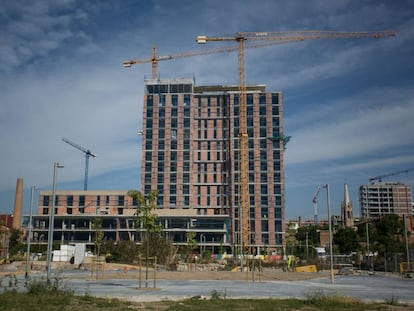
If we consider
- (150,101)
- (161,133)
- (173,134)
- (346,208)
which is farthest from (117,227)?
(346,208)

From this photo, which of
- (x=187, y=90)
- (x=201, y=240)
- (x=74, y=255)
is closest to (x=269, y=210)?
(x=201, y=240)

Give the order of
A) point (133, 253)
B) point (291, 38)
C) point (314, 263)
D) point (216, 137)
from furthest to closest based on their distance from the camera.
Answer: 1. point (216, 137)
2. point (291, 38)
3. point (133, 253)
4. point (314, 263)

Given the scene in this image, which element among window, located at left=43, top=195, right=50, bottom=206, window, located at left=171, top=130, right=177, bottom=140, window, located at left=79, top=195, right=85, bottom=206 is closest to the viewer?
window, located at left=43, top=195, right=50, bottom=206

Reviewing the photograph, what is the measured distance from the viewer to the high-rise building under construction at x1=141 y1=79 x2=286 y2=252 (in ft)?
453

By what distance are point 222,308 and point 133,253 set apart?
2104 inches

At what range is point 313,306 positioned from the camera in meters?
15.8

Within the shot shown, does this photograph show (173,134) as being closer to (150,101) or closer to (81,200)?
(150,101)

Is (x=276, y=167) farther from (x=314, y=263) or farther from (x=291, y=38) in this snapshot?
(x=314, y=263)

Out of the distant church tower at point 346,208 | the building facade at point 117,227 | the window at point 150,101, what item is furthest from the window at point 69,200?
the distant church tower at point 346,208

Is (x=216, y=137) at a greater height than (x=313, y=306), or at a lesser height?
greater

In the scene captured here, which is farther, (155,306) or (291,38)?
(291,38)

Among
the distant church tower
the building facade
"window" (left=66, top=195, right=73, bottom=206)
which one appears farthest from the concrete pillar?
the distant church tower

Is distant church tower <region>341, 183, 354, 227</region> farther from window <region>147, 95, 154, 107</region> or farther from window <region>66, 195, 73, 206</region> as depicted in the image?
window <region>66, 195, 73, 206</region>

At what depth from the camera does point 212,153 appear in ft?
475
